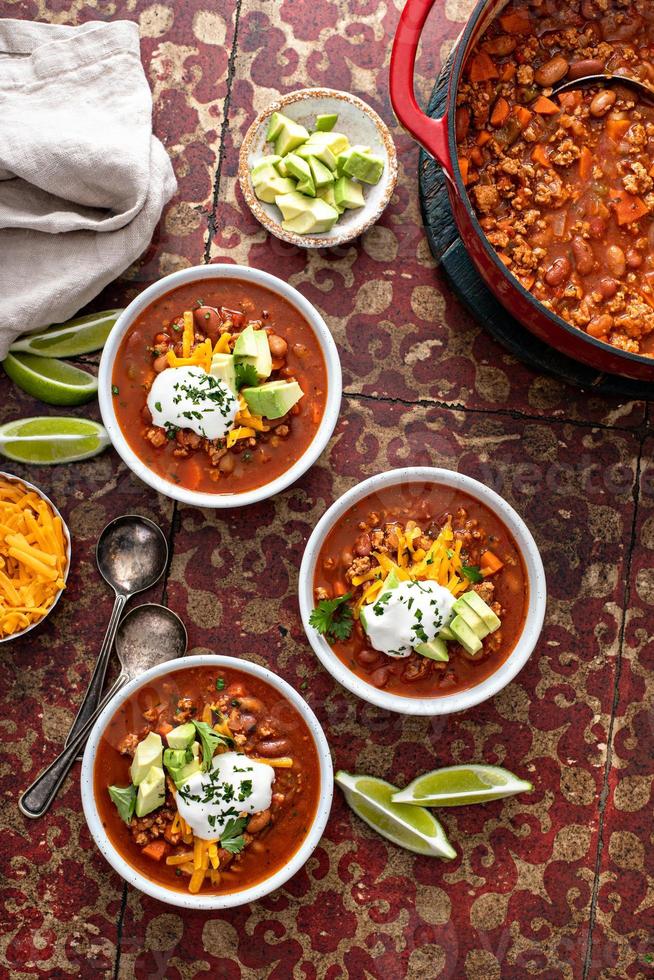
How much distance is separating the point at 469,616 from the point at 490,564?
213 mm

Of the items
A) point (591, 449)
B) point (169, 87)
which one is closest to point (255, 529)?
point (591, 449)

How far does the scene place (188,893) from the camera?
2.70m

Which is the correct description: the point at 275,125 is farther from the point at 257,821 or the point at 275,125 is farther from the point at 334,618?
the point at 257,821

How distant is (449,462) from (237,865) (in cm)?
153

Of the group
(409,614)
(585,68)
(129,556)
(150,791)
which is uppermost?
(585,68)

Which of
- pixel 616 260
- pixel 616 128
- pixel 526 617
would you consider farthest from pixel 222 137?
pixel 526 617

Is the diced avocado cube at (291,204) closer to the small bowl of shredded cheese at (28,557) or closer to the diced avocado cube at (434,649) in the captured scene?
the small bowl of shredded cheese at (28,557)

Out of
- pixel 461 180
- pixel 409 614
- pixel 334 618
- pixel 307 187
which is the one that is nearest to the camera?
pixel 461 180

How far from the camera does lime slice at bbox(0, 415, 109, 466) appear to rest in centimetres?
291

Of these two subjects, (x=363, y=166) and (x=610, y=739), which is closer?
(x=363, y=166)

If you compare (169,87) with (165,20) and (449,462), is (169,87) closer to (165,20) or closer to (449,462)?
(165,20)

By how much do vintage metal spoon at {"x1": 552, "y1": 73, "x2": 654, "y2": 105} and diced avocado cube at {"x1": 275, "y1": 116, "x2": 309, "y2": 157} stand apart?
2.72ft

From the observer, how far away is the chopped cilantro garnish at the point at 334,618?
8.68ft

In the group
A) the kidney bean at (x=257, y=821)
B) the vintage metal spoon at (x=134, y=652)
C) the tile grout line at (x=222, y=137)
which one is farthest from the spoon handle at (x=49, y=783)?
the tile grout line at (x=222, y=137)
